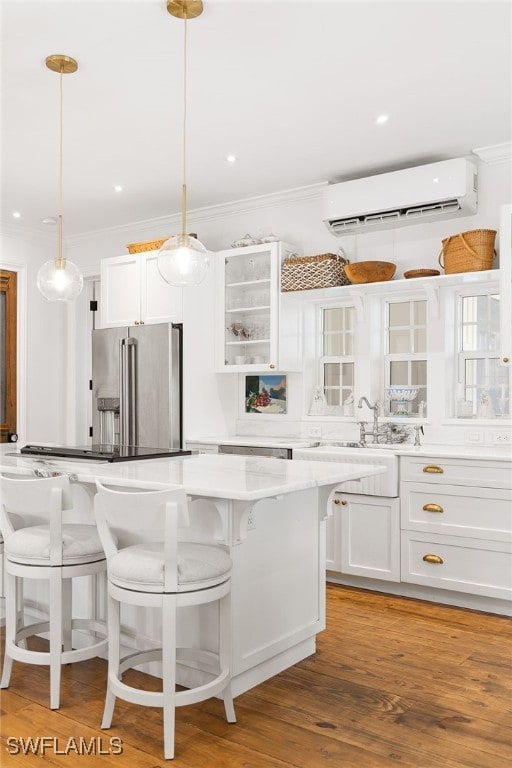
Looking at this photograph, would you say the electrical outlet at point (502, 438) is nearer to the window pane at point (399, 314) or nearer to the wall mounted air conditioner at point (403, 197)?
the window pane at point (399, 314)

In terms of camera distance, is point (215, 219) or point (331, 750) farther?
point (215, 219)

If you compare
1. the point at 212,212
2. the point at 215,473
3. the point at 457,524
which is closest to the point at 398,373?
the point at 457,524

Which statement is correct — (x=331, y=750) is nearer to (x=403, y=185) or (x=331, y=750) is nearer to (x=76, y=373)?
(x=403, y=185)

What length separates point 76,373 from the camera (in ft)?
21.4

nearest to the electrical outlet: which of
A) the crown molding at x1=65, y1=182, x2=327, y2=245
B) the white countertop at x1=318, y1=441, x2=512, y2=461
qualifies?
the white countertop at x1=318, y1=441, x2=512, y2=461

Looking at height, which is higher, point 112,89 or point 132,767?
point 112,89

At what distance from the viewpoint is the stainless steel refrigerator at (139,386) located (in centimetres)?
505

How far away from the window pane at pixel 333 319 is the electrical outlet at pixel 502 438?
1.42 m

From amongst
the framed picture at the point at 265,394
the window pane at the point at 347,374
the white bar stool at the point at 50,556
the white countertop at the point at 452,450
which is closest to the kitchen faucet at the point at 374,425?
the white countertop at the point at 452,450

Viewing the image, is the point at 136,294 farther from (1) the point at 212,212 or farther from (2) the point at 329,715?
(2) the point at 329,715

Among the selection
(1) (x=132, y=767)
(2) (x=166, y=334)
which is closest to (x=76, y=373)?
(2) (x=166, y=334)

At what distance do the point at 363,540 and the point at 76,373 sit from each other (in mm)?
3518

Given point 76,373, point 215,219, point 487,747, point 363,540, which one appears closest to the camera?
point 487,747

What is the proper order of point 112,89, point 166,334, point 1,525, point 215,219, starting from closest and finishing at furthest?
point 1,525 < point 112,89 < point 166,334 < point 215,219
